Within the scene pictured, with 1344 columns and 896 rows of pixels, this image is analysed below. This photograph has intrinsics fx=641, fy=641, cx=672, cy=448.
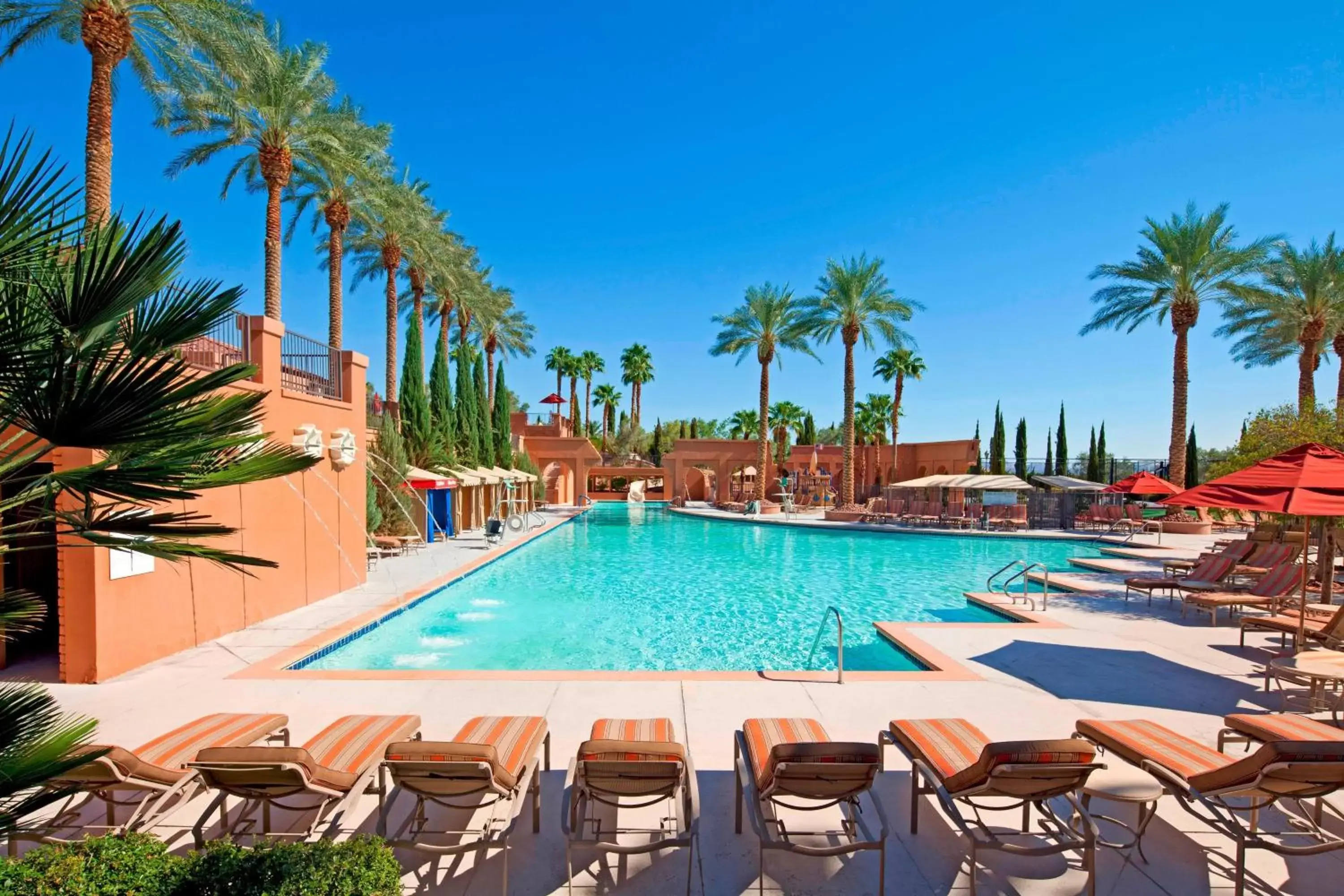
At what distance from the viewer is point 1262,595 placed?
29.6 feet

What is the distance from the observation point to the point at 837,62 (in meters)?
15.1

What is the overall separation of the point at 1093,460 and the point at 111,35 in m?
47.7

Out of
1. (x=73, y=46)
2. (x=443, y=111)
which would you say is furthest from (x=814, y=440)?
(x=73, y=46)

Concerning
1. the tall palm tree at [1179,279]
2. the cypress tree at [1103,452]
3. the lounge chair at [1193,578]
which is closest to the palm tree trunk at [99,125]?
the lounge chair at [1193,578]

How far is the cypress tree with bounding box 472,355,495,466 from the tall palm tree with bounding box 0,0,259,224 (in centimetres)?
1499

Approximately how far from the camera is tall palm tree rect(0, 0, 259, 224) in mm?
10703

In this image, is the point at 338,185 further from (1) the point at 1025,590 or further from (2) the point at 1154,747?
(2) the point at 1154,747

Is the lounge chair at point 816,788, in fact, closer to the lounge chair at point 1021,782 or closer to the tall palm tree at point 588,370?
the lounge chair at point 1021,782

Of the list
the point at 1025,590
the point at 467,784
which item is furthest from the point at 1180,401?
the point at 467,784

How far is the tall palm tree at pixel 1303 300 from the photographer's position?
21.9 metres

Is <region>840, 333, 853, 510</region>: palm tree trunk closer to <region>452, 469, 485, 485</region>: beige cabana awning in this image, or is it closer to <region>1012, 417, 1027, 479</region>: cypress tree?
<region>452, 469, 485, 485</region>: beige cabana awning

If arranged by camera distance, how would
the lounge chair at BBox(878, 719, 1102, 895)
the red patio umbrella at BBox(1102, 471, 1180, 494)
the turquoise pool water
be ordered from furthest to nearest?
the red patio umbrella at BBox(1102, 471, 1180, 494) < the turquoise pool water < the lounge chair at BBox(878, 719, 1102, 895)

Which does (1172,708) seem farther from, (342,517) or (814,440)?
(814,440)

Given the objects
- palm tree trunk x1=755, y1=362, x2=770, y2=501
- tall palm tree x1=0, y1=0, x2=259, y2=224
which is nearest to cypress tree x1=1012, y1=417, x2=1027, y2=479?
palm tree trunk x1=755, y1=362, x2=770, y2=501
